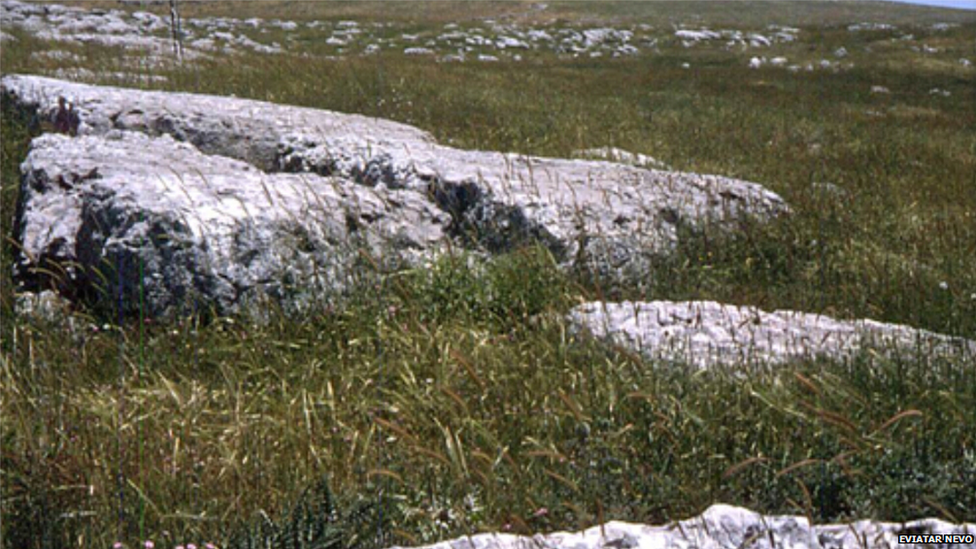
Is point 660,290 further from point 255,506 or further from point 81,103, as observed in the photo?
point 81,103

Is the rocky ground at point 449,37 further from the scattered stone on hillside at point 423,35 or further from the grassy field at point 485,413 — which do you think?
the grassy field at point 485,413

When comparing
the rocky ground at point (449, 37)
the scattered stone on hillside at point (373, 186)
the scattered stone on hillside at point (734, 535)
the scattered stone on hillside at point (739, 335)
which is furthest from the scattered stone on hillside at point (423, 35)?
the scattered stone on hillside at point (734, 535)

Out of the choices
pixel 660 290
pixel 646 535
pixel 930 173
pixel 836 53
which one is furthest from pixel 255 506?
pixel 836 53

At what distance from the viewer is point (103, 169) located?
5.53m

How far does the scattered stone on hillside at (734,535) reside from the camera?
2262 mm

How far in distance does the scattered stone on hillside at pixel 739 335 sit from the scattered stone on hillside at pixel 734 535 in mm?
1298

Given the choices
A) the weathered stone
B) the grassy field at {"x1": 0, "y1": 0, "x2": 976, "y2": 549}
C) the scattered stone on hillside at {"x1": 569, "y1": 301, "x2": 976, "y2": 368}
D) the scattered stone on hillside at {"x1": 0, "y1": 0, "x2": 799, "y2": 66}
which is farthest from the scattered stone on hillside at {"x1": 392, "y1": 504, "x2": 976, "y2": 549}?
the scattered stone on hillside at {"x1": 0, "y1": 0, "x2": 799, "y2": 66}

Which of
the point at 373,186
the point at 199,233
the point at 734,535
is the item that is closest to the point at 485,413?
the point at 734,535

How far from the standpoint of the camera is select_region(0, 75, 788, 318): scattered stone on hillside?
516cm

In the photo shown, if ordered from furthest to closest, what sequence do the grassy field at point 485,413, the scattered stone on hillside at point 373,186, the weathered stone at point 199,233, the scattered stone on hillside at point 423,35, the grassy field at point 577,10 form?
the grassy field at point 577,10, the scattered stone on hillside at point 423,35, the scattered stone on hillside at point 373,186, the weathered stone at point 199,233, the grassy field at point 485,413

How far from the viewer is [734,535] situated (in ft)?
7.64

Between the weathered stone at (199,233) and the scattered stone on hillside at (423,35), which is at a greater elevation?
the weathered stone at (199,233)

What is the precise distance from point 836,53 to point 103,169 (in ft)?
133

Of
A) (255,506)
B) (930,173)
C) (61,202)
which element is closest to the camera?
(255,506)
